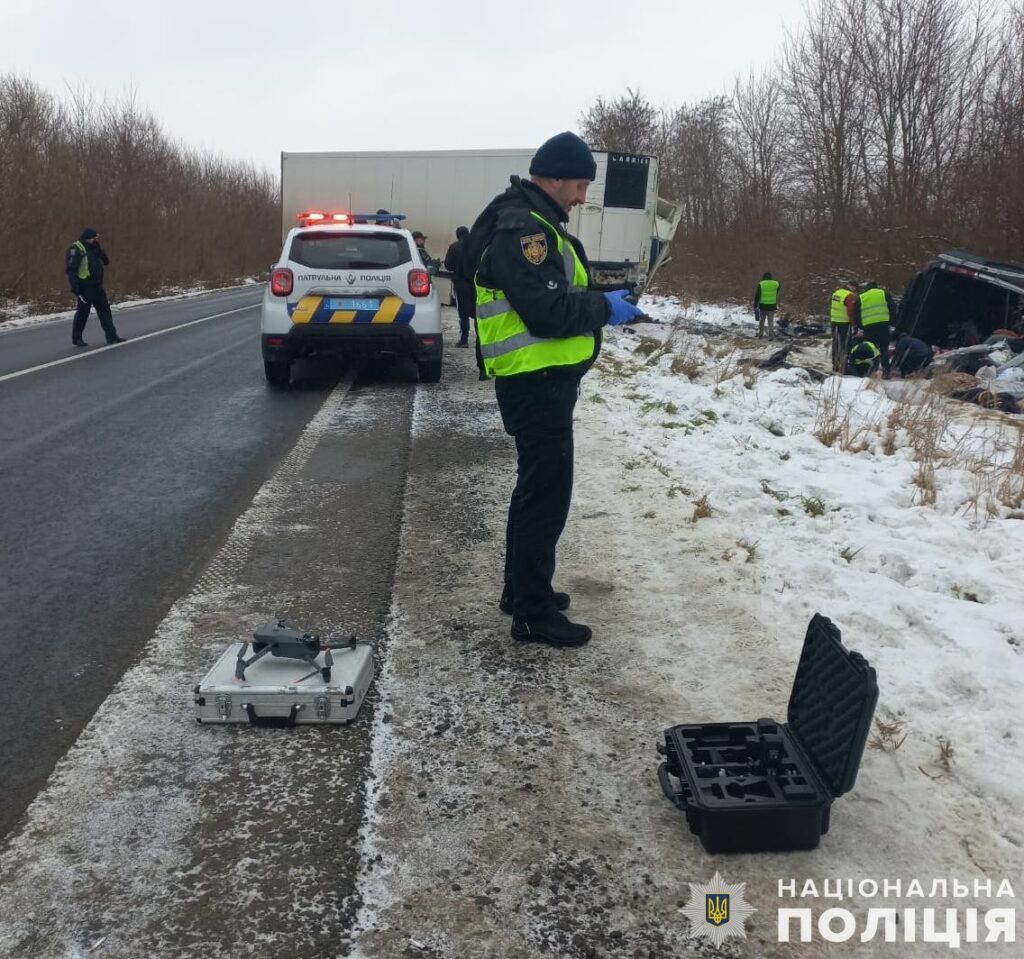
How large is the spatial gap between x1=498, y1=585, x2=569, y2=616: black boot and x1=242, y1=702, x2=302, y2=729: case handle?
3.78 ft

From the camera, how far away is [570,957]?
6.55ft

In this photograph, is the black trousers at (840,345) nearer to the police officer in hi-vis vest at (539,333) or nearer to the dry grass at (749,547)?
the dry grass at (749,547)

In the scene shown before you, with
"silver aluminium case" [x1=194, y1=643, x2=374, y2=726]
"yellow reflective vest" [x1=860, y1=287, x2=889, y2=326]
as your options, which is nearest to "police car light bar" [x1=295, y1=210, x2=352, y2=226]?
"yellow reflective vest" [x1=860, y1=287, x2=889, y2=326]

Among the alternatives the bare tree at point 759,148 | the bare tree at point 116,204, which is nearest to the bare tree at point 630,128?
the bare tree at point 759,148

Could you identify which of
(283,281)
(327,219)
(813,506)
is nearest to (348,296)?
(283,281)

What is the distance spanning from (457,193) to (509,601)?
16444 mm

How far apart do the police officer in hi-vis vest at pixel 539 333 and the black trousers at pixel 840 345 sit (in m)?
11.5

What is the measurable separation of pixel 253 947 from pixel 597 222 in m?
19.5

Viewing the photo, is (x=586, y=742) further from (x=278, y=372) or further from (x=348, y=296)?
(x=278, y=372)

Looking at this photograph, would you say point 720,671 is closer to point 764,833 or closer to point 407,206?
point 764,833

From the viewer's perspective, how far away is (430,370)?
10188 millimetres

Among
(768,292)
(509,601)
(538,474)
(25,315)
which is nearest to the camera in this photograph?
(538,474)

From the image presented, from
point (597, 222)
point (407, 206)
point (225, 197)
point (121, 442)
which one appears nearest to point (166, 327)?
point (407, 206)

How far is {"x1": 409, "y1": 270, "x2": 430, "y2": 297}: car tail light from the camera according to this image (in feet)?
31.0
